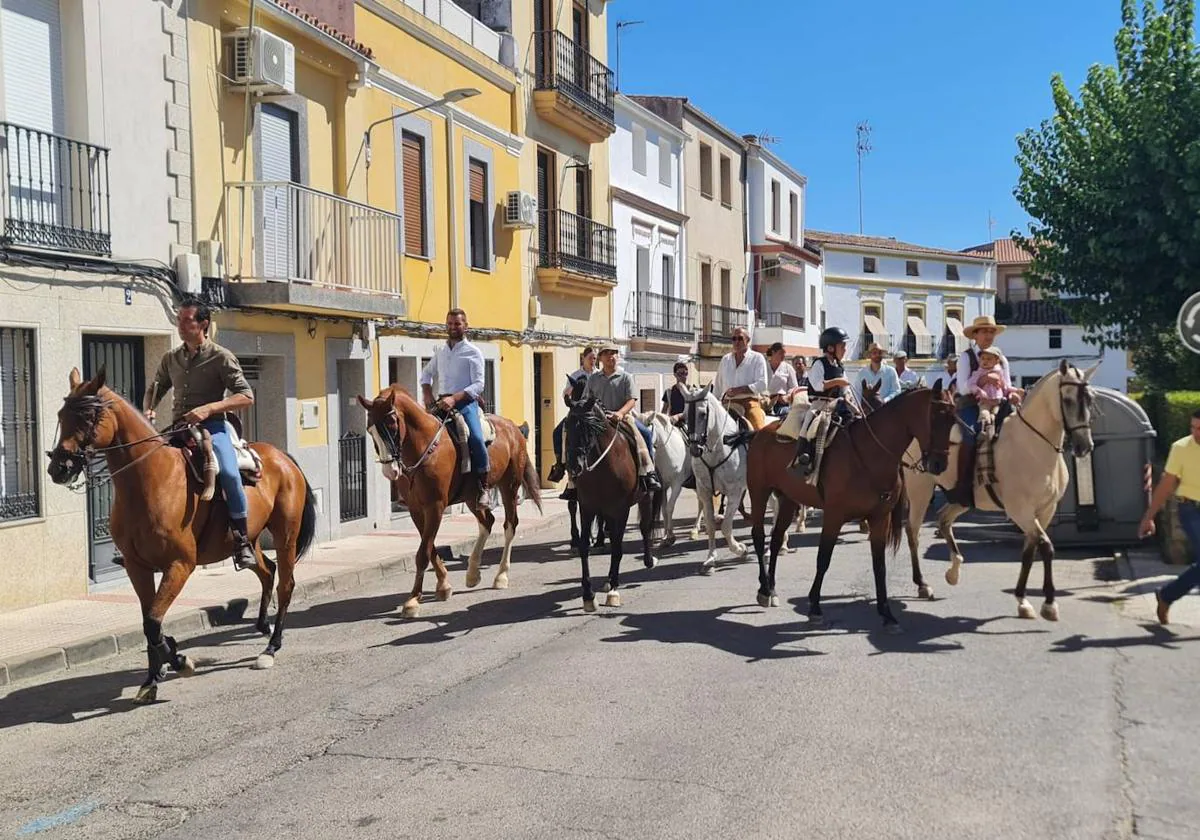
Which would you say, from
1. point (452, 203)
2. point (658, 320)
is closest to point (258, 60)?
point (452, 203)

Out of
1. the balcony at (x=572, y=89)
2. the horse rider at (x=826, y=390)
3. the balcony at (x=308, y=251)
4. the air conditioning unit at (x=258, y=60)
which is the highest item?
the balcony at (x=572, y=89)

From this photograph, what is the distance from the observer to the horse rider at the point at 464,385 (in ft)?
34.5

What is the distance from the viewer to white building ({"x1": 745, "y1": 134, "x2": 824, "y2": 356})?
3862cm

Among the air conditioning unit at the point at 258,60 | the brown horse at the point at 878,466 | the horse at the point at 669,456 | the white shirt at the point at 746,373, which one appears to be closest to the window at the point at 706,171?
the white shirt at the point at 746,373

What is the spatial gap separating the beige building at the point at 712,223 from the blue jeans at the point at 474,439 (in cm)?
2245

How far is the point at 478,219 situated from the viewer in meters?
20.0

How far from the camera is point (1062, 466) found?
345 inches

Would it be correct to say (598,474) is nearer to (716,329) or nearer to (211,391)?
(211,391)

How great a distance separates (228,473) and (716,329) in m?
28.3

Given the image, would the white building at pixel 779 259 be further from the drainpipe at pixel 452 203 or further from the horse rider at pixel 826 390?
the horse rider at pixel 826 390

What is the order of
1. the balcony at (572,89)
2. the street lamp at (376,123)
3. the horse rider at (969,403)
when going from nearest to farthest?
the horse rider at (969,403) < the street lamp at (376,123) < the balcony at (572,89)

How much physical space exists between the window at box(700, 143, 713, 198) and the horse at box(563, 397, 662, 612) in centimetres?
2542

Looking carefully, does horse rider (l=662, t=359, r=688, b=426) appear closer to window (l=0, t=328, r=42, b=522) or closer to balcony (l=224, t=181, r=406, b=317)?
balcony (l=224, t=181, r=406, b=317)

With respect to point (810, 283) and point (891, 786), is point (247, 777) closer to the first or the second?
point (891, 786)
